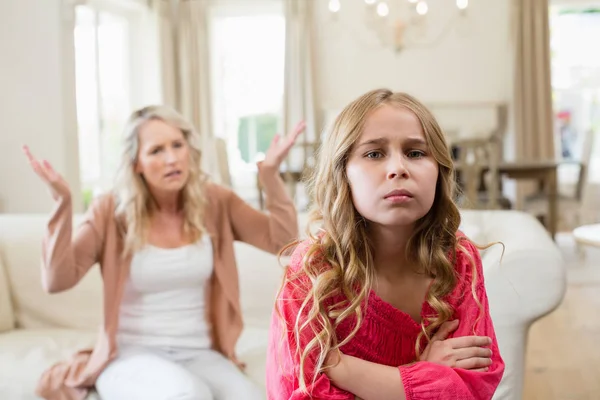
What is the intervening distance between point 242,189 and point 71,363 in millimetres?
5644

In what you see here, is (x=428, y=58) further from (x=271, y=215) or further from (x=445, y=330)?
(x=445, y=330)

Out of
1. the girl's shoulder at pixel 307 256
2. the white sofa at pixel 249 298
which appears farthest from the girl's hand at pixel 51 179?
the girl's shoulder at pixel 307 256

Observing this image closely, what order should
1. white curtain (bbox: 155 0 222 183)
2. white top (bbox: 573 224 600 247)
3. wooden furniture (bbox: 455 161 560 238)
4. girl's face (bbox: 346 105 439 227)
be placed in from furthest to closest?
white curtain (bbox: 155 0 222 183) → wooden furniture (bbox: 455 161 560 238) → white top (bbox: 573 224 600 247) → girl's face (bbox: 346 105 439 227)

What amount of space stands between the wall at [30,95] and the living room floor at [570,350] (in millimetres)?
3158

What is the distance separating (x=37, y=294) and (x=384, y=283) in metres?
1.71

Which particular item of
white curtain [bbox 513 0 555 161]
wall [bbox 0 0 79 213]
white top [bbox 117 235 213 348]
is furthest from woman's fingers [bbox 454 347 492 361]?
white curtain [bbox 513 0 555 161]

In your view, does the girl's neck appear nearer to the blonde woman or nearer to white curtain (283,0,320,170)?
the blonde woman

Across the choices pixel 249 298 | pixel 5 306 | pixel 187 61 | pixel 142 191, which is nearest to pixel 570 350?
pixel 249 298

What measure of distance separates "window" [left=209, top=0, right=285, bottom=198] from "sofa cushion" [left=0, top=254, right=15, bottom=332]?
5061 mm

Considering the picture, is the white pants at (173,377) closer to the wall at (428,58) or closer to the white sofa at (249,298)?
the white sofa at (249,298)

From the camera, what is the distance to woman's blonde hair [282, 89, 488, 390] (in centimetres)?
101

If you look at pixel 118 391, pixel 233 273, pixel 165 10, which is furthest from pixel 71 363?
pixel 165 10

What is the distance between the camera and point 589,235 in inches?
95.6

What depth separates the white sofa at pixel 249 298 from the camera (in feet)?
5.10
